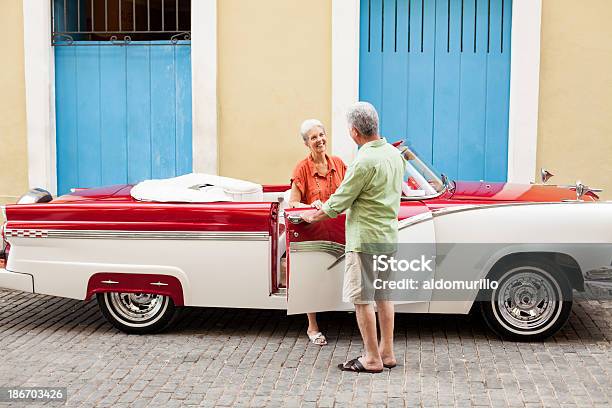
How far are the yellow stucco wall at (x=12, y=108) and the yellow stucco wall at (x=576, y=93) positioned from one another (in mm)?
5970

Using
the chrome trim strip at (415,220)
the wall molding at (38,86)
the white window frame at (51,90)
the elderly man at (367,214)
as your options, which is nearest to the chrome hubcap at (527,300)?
the chrome trim strip at (415,220)

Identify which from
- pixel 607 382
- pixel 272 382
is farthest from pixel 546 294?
pixel 272 382

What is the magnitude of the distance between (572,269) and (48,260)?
398 cm

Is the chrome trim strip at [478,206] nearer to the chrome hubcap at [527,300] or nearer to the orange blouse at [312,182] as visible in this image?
the chrome hubcap at [527,300]

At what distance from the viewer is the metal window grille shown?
10953 millimetres

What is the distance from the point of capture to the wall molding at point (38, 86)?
1098 centimetres

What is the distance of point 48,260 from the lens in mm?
7312

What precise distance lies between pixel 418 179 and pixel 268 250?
1338 millimetres

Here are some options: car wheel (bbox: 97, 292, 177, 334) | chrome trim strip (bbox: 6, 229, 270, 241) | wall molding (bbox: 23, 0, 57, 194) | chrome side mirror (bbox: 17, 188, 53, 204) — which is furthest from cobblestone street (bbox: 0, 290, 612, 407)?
wall molding (bbox: 23, 0, 57, 194)

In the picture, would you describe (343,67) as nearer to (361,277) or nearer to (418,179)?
(418,179)

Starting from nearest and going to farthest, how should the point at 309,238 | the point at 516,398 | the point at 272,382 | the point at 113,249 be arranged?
the point at 516,398 < the point at 272,382 < the point at 309,238 < the point at 113,249

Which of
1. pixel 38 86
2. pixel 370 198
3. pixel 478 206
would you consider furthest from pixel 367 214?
pixel 38 86

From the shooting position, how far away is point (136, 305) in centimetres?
738

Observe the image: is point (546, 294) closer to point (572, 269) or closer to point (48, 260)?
point (572, 269)
